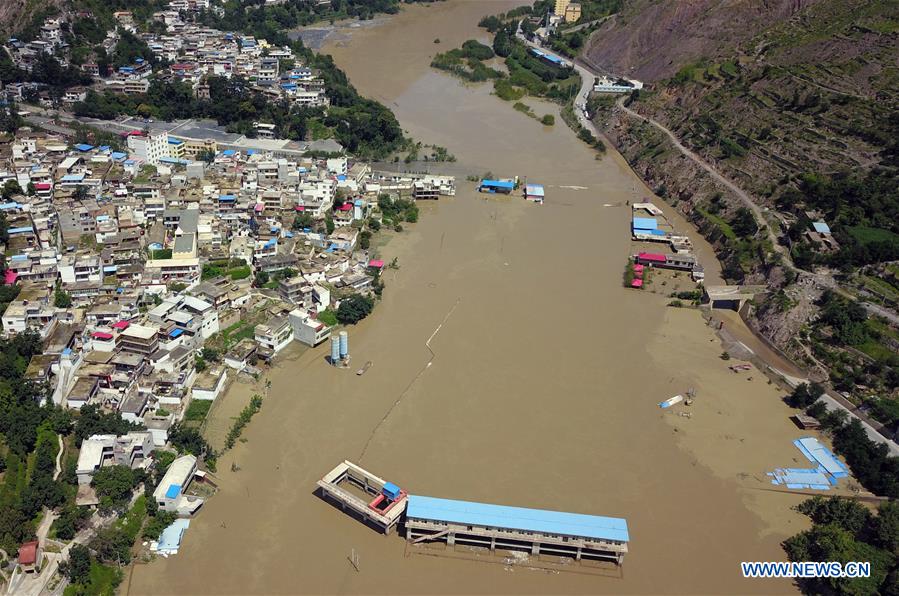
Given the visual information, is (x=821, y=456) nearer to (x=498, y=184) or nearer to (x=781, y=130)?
(x=498, y=184)

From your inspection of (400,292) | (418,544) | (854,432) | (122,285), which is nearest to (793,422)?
(854,432)

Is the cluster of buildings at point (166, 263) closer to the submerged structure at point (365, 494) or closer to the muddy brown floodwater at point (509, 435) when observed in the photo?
the muddy brown floodwater at point (509, 435)

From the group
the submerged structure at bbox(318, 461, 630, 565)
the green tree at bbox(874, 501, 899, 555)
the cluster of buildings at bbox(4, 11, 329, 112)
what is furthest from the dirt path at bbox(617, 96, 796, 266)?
the cluster of buildings at bbox(4, 11, 329, 112)

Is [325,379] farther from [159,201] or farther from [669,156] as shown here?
[669,156]

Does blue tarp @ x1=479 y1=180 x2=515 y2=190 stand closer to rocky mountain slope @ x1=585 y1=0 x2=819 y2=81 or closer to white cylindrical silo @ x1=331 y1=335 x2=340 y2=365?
white cylindrical silo @ x1=331 y1=335 x2=340 y2=365

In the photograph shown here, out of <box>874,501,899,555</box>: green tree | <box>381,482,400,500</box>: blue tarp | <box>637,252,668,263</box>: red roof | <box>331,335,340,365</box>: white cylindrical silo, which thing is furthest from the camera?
<box>637,252,668,263</box>: red roof
